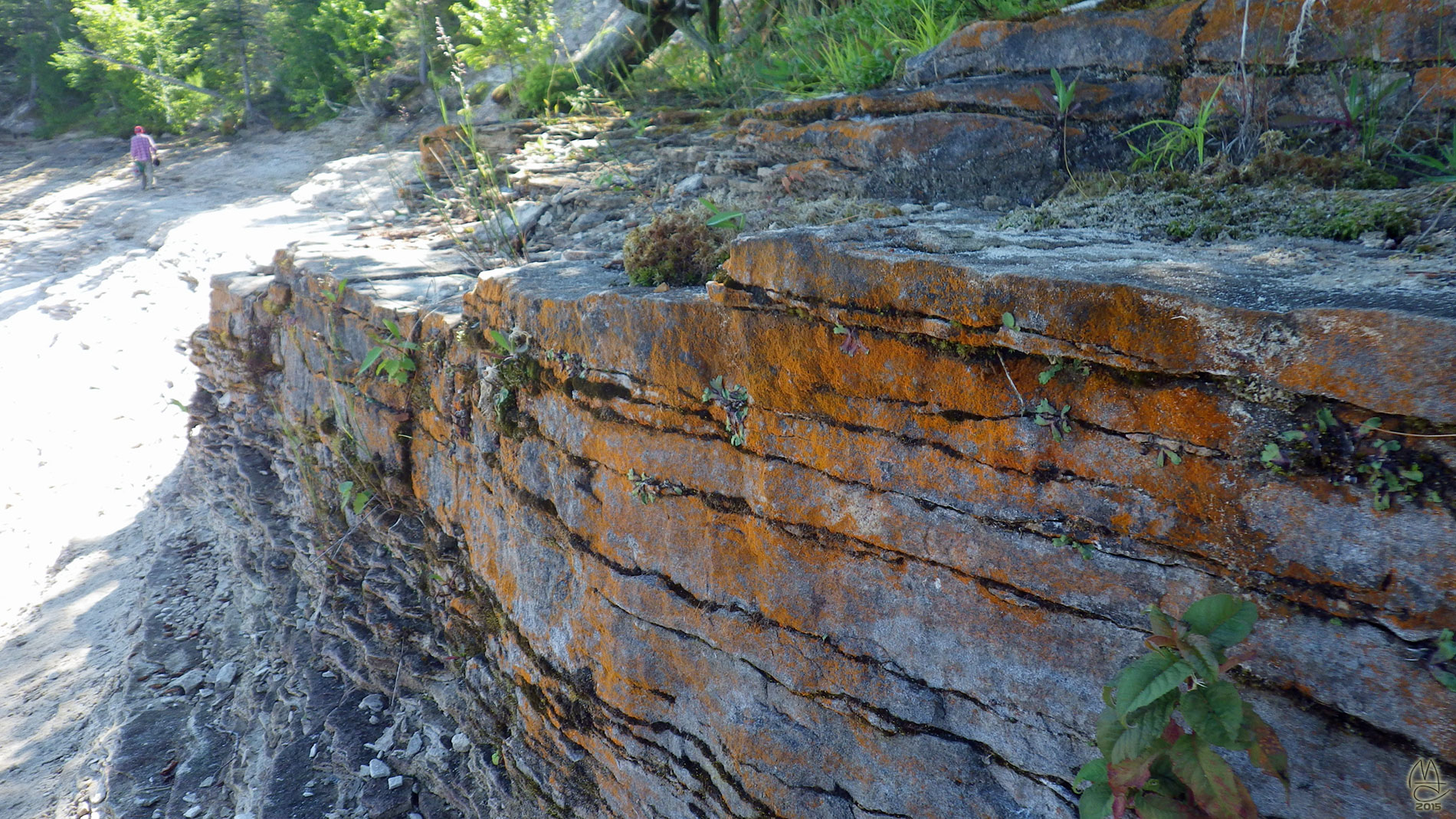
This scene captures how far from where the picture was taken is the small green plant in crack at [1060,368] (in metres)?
1.82

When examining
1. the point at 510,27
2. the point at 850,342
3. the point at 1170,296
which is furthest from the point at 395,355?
the point at 510,27

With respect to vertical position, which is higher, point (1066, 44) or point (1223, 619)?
point (1066, 44)

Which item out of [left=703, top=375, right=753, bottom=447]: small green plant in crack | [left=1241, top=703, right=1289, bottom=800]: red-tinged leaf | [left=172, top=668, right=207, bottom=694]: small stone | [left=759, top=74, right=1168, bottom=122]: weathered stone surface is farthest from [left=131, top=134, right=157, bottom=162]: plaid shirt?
[left=1241, top=703, right=1289, bottom=800]: red-tinged leaf

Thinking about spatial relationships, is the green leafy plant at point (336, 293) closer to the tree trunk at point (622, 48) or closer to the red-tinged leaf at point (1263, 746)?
the tree trunk at point (622, 48)

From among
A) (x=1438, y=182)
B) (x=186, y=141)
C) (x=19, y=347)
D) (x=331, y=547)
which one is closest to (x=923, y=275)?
(x=1438, y=182)

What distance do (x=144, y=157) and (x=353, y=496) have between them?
14235mm

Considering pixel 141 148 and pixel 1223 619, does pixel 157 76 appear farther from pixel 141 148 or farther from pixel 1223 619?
pixel 1223 619

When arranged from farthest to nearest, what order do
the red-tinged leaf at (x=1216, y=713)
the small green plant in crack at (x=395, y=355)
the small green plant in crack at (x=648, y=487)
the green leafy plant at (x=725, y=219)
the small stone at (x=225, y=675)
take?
1. the small stone at (x=225, y=675)
2. the small green plant in crack at (x=395, y=355)
3. the green leafy plant at (x=725, y=219)
4. the small green plant in crack at (x=648, y=487)
5. the red-tinged leaf at (x=1216, y=713)

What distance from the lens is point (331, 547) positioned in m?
4.92

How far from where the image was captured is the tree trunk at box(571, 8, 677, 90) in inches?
263

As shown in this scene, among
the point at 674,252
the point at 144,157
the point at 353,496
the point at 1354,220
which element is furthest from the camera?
the point at 144,157

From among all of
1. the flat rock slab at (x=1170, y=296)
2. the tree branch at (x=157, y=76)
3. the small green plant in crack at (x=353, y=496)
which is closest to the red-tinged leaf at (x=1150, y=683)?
the flat rock slab at (x=1170, y=296)

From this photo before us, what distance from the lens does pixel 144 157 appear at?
48.2ft

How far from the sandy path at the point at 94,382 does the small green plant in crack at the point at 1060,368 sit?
19.2 ft
